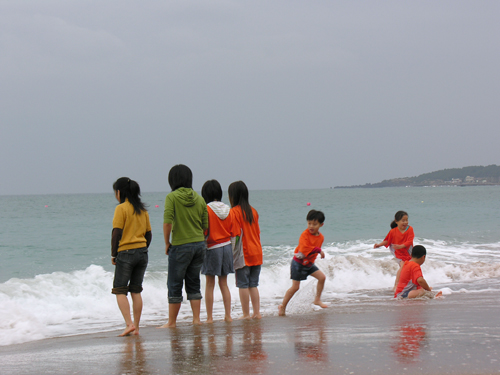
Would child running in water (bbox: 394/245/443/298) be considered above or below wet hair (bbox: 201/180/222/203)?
below

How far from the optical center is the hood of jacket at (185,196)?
16.4 feet

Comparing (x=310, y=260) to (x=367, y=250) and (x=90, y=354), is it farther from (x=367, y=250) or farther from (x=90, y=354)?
(x=367, y=250)

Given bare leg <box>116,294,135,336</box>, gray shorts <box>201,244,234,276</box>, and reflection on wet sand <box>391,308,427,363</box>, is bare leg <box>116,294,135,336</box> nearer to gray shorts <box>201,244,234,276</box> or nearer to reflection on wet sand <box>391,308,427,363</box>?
gray shorts <box>201,244,234,276</box>

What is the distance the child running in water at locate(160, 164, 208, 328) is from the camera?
16.4 feet

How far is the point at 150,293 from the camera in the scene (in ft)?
29.8

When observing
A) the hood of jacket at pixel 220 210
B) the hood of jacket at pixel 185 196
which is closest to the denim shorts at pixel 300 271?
the hood of jacket at pixel 220 210

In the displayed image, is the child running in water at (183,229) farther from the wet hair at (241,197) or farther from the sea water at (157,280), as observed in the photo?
the sea water at (157,280)

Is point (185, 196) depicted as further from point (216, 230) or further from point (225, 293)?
point (225, 293)

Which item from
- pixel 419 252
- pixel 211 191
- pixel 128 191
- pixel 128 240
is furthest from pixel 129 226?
pixel 419 252

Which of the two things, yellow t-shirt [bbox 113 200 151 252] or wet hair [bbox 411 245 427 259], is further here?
wet hair [bbox 411 245 427 259]

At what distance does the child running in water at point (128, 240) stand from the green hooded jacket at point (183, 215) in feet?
0.94

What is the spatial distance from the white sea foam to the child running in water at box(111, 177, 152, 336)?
1.95 metres

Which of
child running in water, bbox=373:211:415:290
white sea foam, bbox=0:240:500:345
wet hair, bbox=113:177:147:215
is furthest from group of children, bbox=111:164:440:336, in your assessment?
child running in water, bbox=373:211:415:290

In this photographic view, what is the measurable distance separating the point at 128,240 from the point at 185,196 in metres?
0.76
